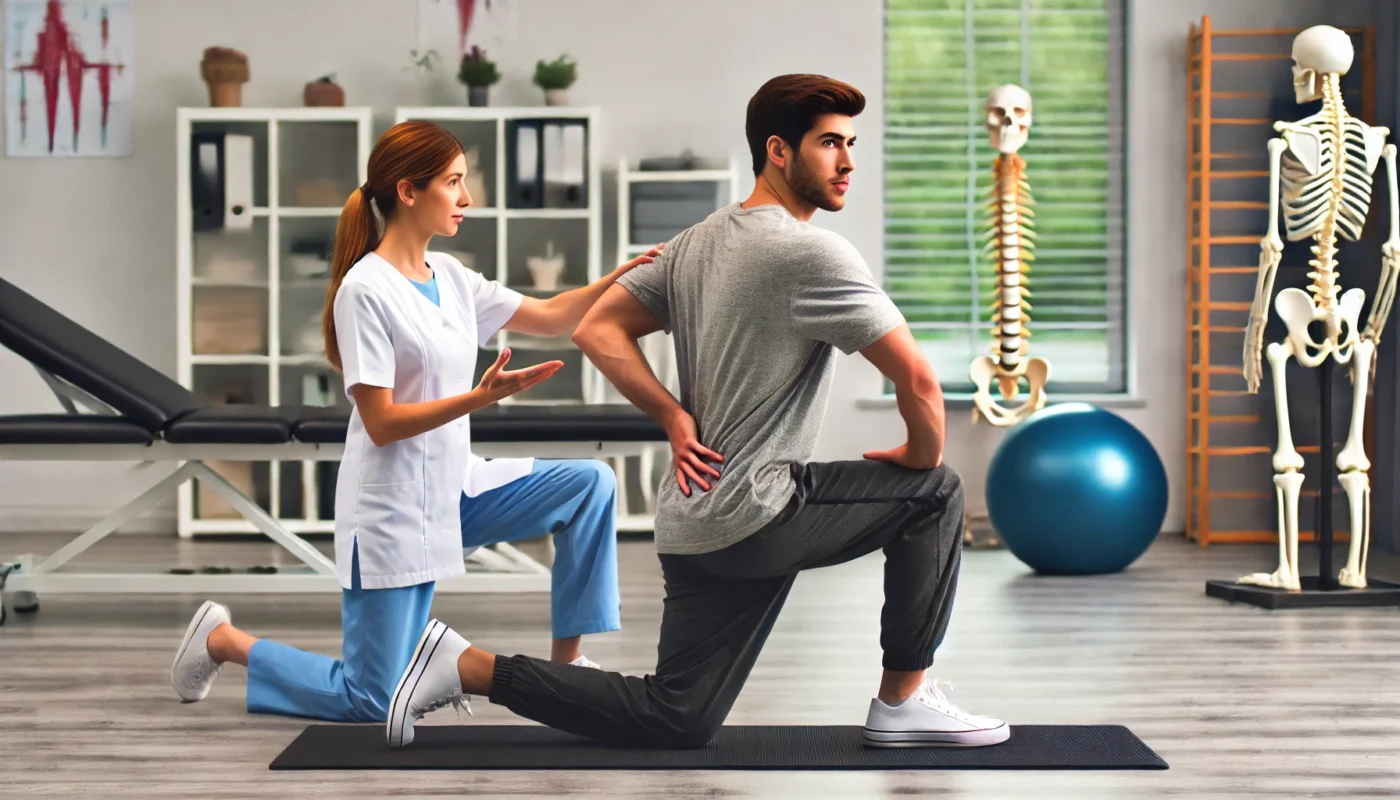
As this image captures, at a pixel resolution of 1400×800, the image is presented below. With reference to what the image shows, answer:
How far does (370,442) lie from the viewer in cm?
265

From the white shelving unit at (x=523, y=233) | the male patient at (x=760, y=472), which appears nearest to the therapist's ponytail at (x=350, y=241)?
the male patient at (x=760, y=472)

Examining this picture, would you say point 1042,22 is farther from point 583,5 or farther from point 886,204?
point 583,5

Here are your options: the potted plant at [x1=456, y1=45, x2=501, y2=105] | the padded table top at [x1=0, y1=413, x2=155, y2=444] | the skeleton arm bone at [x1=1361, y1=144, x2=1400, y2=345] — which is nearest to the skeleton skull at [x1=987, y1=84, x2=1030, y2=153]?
the skeleton arm bone at [x1=1361, y1=144, x2=1400, y2=345]

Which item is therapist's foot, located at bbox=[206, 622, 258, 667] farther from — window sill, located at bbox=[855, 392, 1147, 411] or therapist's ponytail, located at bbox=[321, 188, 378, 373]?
window sill, located at bbox=[855, 392, 1147, 411]

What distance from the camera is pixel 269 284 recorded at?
5.64 metres

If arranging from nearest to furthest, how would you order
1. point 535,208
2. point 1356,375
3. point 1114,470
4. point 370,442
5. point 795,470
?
point 795,470 → point 370,442 → point 1356,375 → point 1114,470 → point 535,208

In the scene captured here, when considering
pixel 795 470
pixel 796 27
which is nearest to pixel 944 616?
pixel 795 470

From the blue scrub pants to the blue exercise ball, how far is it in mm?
2006

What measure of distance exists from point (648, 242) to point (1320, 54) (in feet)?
8.28

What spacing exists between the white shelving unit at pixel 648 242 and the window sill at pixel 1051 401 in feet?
2.61

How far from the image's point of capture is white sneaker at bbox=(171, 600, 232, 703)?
2.81 m

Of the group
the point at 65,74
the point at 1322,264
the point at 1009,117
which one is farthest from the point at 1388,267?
the point at 65,74

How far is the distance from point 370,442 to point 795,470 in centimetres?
83

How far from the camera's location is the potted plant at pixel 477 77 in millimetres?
5660
